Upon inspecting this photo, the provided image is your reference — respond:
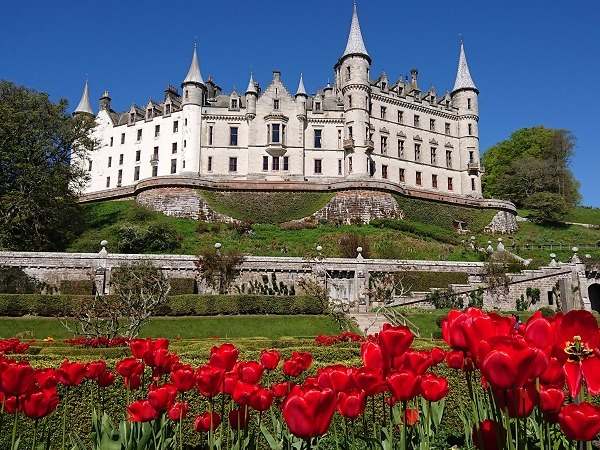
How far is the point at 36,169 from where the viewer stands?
38531 millimetres

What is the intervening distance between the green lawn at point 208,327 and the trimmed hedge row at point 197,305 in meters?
0.78

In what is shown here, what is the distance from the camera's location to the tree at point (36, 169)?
36.9 metres

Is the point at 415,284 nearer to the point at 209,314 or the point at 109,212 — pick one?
the point at 209,314

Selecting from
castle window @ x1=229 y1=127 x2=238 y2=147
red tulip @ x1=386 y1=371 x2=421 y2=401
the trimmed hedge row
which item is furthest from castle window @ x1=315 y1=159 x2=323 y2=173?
red tulip @ x1=386 y1=371 x2=421 y2=401

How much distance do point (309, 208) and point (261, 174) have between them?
9.38 m

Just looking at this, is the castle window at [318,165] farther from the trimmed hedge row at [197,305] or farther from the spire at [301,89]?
the trimmed hedge row at [197,305]

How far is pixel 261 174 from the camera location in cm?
5734

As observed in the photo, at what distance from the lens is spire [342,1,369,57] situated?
58688 millimetres

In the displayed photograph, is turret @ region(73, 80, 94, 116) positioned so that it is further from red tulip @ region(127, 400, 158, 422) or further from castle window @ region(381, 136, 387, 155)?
red tulip @ region(127, 400, 158, 422)

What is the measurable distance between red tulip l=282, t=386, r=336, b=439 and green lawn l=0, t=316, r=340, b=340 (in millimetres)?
21391

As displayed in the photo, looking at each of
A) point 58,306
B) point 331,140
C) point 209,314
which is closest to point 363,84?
point 331,140

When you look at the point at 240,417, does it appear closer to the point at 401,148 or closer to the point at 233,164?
the point at 233,164

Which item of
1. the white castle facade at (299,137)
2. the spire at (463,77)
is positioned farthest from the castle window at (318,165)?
the spire at (463,77)

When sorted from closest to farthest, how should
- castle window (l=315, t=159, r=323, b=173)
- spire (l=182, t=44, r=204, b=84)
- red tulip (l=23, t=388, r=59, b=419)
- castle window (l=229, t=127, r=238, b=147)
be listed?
red tulip (l=23, t=388, r=59, b=419) → spire (l=182, t=44, r=204, b=84) → castle window (l=229, t=127, r=238, b=147) → castle window (l=315, t=159, r=323, b=173)
